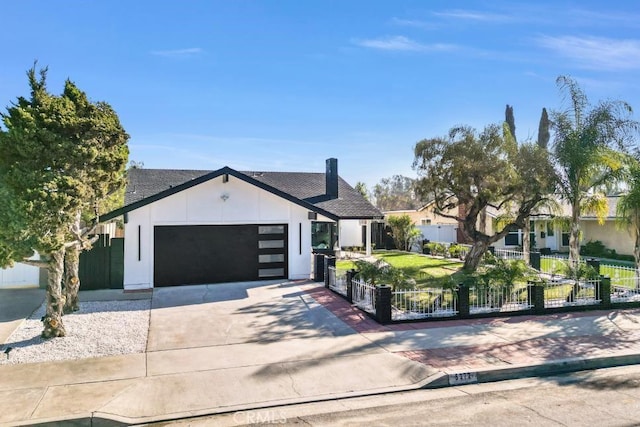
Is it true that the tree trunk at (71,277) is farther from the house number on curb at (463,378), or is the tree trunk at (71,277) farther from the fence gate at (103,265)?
the house number on curb at (463,378)

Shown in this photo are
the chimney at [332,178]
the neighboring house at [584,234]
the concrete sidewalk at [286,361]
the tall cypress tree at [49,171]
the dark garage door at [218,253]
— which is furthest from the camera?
the chimney at [332,178]

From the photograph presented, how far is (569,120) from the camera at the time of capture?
610 inches

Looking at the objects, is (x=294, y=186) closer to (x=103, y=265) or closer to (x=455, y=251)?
(x=455, y=251)

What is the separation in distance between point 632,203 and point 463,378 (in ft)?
33.9

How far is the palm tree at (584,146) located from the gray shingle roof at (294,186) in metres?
9.47

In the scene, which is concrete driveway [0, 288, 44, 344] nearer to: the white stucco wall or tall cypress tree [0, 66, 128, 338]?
tall cypress tree [0, 66, 128, 338]

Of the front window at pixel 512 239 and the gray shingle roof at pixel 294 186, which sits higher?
the gray shingle roof at pixel 294 186

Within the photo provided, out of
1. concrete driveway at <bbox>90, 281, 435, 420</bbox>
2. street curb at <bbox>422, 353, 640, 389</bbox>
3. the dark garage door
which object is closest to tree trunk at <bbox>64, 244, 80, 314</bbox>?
concrete driveway at <bbox>90, 281, 435, 420</bbox>

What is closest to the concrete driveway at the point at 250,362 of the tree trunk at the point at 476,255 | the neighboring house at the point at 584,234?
the tree trunk at the point at 476,255

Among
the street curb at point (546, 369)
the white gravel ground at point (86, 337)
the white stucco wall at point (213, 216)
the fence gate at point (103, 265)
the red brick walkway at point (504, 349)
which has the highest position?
the white stucco wall at point (213, 216)

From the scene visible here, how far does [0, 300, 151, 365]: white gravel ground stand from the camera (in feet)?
27.8

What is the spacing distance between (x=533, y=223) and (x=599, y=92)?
15.3m

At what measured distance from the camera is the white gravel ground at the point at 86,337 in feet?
27.8

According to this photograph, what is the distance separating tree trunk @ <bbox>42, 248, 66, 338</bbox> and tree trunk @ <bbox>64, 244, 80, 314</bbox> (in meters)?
0.82
